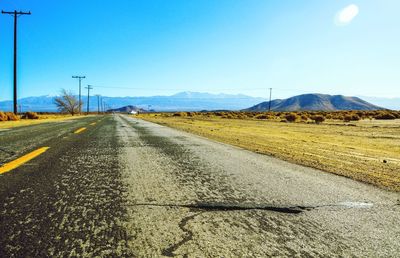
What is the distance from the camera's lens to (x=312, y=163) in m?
6.09

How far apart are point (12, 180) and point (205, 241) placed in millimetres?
2651

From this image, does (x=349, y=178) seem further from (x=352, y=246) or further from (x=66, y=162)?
(x=66, y=162)

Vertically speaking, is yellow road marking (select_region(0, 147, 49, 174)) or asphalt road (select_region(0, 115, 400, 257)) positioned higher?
asphalt road (select_region(0, 115, 400, 257))

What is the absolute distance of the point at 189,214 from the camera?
2.56 metres

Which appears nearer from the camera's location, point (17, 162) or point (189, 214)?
point (189, 214)

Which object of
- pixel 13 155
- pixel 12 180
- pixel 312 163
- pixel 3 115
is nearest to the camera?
pixel 12 180

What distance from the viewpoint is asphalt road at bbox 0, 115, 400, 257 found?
1928 mm

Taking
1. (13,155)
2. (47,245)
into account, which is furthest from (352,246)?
(13,155)

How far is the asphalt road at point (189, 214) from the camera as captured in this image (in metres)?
1.93

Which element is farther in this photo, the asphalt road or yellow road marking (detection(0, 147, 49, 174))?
yellow road marking (detection(0, 147, 49, 174))

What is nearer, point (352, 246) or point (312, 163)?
point (352, 246)

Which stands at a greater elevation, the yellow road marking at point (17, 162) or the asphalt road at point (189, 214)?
the asphalt road at point (189, 214)

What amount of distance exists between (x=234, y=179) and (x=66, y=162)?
2680 mm

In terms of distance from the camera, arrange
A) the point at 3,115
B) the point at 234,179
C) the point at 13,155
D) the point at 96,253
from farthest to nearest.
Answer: the point at 3,115
the point at 13,155
the point at 234,179
the point at 96,253
